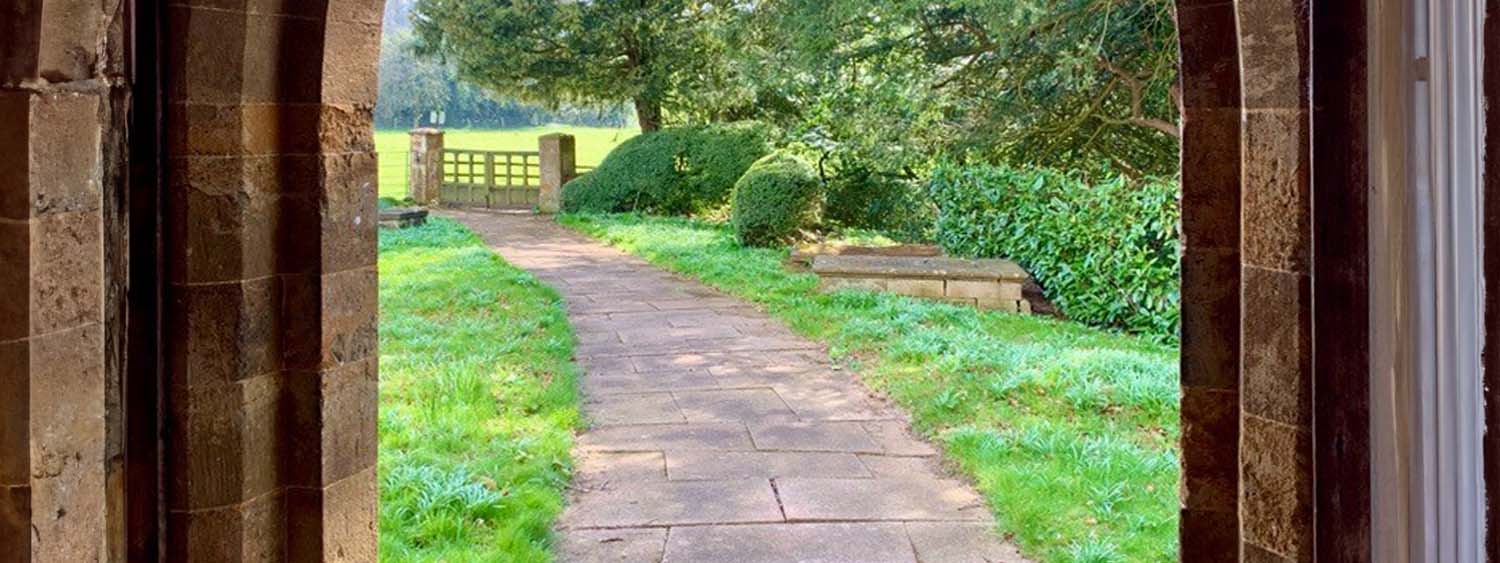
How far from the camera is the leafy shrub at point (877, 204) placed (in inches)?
557

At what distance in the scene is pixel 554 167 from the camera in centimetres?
2008

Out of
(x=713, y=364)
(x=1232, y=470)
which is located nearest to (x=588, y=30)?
(x=713, y=364)

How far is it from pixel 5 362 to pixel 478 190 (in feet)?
66.1

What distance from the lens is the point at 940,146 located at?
12062 mm

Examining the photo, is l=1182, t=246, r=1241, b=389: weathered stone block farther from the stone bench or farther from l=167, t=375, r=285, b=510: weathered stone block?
the stone bench

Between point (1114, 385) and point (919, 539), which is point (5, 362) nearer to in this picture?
point (919, 539)

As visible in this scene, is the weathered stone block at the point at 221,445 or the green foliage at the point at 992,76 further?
the green foliage at the point at 992,76

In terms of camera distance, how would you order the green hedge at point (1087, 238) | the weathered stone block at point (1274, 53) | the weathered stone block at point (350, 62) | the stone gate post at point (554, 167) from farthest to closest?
the stone gate post at point (554, 167) < the green hedge at point (1087, 238) < the weathered stone block at point (350, 62) < the weathered stone block at point (1274, 53)

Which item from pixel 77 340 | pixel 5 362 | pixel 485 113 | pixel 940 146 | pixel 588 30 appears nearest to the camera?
pixel 5 362

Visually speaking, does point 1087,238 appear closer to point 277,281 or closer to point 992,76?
point 992,76

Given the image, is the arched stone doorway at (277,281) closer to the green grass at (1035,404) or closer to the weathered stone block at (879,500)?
the green grass at (1035,404)

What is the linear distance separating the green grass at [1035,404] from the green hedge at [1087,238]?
457 millimetres

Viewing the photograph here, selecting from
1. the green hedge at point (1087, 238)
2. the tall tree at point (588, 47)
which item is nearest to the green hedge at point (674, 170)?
the tall tree at point (588, 47)

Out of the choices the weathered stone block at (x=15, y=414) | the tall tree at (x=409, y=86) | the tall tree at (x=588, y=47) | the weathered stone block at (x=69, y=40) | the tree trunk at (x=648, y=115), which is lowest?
the weathered stone block at (x=15, y=414)
